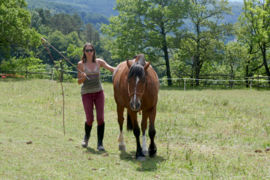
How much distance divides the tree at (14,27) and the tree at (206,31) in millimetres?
17571

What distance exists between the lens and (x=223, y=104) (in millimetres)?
15633

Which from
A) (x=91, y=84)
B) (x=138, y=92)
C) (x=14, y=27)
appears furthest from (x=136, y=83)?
(x=14, y=27)

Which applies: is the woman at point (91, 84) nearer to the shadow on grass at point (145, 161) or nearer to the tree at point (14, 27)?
the shadow on grass at point (145, 161)

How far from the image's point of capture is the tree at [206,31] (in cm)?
3709

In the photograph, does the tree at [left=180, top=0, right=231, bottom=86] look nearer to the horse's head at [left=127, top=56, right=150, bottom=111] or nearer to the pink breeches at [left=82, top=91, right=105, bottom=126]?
the pink breeches at [left=82, top=91, right=105, bottom=126]

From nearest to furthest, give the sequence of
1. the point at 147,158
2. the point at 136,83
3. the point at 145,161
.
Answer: the point at 136,83
the point at 145,161
the point at 147,158

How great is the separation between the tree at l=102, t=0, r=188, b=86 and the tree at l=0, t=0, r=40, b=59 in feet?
32.4

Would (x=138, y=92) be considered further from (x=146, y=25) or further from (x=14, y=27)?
(x=146, y=25)

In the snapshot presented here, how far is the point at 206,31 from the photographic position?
3844 cm

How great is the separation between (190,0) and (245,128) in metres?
32.6

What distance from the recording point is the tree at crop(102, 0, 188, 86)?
36.2 metres

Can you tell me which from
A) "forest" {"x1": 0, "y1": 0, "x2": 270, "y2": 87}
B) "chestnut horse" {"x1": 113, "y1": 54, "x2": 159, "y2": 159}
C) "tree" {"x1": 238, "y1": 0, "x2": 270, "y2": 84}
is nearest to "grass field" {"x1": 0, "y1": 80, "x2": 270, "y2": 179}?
"chestnut horse" {"x1": 113, "y1": 54, "x2": 159, "y2": 159}

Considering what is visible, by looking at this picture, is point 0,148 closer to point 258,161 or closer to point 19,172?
point 19,172

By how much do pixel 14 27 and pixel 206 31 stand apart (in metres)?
21.9
